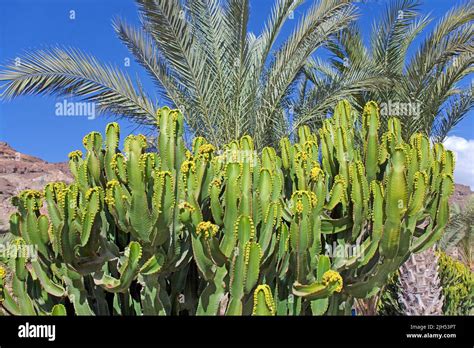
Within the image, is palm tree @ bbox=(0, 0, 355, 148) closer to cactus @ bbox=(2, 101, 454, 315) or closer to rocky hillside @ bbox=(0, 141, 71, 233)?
cactus @ bbox=(2, 101, 454, 315)

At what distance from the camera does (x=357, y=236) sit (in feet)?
14.2

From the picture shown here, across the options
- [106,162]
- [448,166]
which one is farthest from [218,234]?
[448,166]

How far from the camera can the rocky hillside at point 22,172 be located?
15.9 m

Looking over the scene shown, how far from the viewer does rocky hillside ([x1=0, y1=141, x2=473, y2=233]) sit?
15.8 m

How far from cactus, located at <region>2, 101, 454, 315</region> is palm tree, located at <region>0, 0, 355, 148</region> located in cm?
294

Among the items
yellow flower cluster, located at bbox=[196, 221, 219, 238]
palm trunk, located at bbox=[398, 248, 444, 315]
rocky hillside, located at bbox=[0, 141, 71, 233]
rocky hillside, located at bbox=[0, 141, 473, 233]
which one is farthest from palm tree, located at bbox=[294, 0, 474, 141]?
rocky hillside, located at bbox=[0, 141, 71, 233]

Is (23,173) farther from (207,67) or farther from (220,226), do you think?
(220,226)

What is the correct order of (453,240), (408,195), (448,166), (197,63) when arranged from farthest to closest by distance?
(453,240) → (197,63) → (448,166) → (408,195)

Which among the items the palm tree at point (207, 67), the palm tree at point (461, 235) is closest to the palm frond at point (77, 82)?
the palm tree at point (207, 67)

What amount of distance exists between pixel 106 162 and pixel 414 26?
6723 mm

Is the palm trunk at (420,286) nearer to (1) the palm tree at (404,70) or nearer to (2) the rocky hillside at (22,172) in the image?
Answer: (1) the palm tree at (404,70)

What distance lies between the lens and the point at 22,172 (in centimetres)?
1823

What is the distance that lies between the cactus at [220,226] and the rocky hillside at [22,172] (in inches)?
423
